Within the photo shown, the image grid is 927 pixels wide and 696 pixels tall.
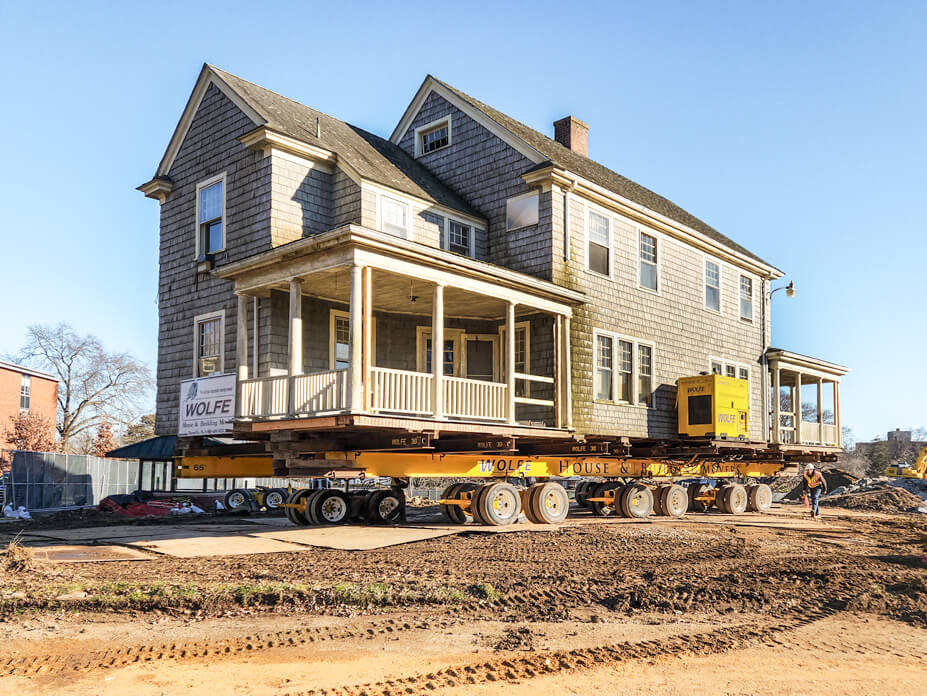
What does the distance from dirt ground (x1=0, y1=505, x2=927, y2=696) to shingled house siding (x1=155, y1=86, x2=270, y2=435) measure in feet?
27.9

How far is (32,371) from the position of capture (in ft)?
189

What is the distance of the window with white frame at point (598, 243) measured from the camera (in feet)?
68.2

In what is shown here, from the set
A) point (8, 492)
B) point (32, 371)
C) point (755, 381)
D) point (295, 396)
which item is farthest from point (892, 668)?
point (32, 371)

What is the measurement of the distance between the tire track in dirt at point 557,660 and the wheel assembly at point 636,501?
13332 millimetres

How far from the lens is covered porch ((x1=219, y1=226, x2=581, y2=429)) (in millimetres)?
14539

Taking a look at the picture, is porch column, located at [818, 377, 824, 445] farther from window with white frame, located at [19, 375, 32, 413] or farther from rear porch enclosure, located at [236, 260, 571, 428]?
window with white frame, located at [19, 375, 32, 413]

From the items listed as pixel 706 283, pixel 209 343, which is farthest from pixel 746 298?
pixel 209 343

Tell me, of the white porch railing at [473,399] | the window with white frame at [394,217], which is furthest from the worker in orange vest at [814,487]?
the window with white frame at [394,217]

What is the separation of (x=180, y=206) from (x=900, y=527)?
20.1m

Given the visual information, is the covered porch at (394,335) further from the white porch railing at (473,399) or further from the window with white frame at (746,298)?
the window with white frame at (746,298)

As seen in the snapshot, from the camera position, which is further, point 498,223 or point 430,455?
point 498,223

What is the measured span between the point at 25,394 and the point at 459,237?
156ft

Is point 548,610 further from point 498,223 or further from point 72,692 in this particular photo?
point 498,223

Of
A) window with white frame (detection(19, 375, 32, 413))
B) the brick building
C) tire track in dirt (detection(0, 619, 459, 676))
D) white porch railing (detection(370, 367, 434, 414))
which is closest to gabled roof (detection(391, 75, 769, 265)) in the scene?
white porch railing (detection(370, 367, 434, 414))
